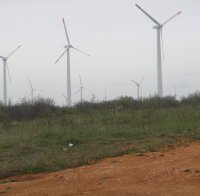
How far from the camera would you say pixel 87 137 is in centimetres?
1645

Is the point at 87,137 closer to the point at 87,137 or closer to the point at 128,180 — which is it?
the point at 87,137

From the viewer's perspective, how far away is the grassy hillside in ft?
40.9

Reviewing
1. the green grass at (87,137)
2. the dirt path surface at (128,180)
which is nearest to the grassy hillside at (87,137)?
the green grass at (87,137)

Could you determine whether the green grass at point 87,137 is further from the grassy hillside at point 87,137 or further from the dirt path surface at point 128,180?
the dirt path surface at point 128,180

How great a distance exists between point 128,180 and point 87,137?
848 cm

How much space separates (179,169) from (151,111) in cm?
1495

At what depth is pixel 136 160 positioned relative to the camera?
10.6m

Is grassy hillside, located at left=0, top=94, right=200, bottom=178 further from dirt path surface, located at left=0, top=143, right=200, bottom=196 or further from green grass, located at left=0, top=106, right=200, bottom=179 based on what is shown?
dirt path surface, located at left=0, top=143, right=200, bottom=196

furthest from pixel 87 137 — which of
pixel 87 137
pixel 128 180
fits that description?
pixel 128 180

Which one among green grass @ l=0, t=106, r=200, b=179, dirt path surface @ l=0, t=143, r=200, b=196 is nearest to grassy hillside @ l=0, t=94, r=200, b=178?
green grass @ l=0, t=106, r=200, b=179

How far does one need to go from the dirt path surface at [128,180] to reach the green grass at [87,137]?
78.3 inches

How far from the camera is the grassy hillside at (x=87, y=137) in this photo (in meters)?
12.5

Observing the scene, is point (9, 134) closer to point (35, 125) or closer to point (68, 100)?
point (35, 125)

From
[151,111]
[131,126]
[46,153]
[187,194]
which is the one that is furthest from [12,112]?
[187,194]
